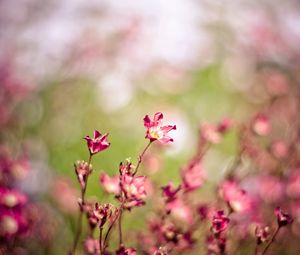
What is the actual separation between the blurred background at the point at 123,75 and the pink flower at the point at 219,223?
2.63 ft

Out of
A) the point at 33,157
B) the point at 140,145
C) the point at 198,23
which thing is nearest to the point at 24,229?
the point at 33,157

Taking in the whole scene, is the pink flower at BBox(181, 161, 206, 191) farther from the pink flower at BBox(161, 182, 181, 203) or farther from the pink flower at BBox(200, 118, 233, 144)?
the pink flower at BBox(200, 118, 233, 144)

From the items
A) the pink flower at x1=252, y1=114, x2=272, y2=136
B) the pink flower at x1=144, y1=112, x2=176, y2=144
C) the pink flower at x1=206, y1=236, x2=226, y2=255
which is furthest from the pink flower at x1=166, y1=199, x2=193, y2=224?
the pink flower at x1=252, y1=114, x2=272, y2=136

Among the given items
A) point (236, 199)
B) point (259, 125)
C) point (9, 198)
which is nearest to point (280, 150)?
point (259, 125)

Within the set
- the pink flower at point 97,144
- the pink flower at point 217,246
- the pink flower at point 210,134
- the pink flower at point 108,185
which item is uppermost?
the pink flower at point 210,134

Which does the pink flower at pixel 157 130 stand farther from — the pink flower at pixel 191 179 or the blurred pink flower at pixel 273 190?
the blurred pink flower at pixel 273 190

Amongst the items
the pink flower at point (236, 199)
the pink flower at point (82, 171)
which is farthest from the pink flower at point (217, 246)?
the pink flower at point (82, 171)

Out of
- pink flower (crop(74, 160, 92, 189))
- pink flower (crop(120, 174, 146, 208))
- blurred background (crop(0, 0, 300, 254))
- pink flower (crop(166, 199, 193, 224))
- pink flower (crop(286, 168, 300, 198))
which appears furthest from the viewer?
blurred background (crop(0, 0, 300, 254))

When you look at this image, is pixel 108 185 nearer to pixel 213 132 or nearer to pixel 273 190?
pixel 213 132

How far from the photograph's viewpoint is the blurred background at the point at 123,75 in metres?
3.11

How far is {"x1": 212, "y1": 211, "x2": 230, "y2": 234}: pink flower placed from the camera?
1252mm

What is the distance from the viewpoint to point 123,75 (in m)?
4.39

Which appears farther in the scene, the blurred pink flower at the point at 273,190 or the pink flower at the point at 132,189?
the blurred pink flower at the point at 273,190

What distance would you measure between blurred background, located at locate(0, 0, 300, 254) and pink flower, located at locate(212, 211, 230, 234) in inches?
31.6
